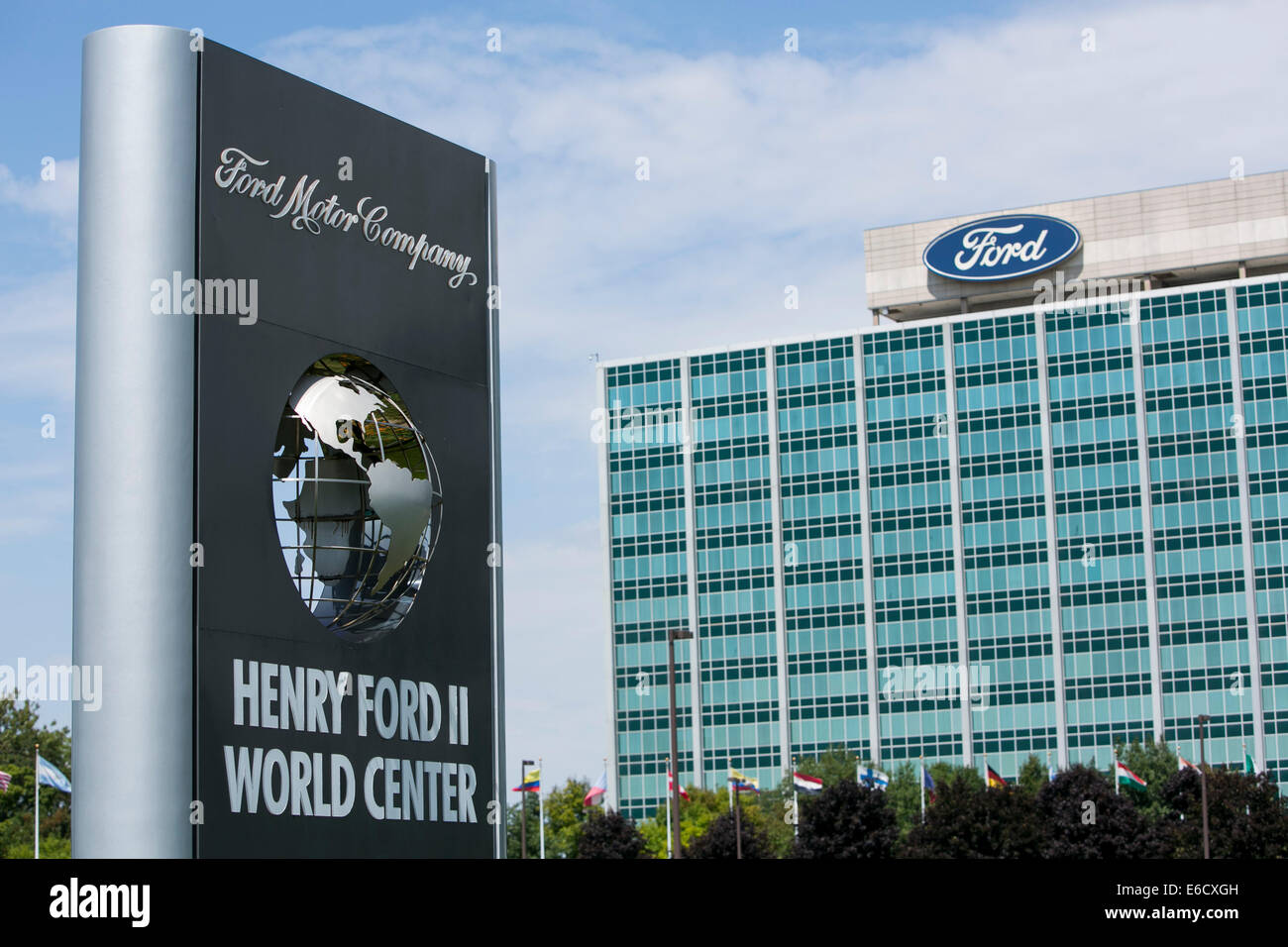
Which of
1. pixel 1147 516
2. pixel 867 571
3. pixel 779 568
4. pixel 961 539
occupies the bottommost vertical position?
pixel 867 571

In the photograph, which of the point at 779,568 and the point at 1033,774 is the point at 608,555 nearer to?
the point at 779,568

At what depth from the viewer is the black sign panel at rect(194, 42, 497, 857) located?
1691cm

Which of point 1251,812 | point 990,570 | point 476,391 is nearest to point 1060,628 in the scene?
point 990,570

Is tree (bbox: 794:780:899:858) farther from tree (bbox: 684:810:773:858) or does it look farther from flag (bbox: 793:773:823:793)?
flag (bbox: 793:773:823:793)

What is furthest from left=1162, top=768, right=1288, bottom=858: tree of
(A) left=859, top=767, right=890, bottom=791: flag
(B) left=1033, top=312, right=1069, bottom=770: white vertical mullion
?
(B) left=1033, top=312, right=1069, bottom=770: white vertical mullion

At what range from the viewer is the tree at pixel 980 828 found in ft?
230

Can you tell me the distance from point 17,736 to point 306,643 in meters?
83.8

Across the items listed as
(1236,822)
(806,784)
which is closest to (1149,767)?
(806,784)

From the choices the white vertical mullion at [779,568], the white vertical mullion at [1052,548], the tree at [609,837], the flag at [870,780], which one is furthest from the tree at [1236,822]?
the white vertical mullion at [779,568]

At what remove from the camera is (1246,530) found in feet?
371

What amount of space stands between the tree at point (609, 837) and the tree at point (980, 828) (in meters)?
15.0

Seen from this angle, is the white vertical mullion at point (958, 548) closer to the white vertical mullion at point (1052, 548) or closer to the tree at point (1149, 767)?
the white vertical mullion at point (1052, 548)

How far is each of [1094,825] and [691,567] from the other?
61.0 metres

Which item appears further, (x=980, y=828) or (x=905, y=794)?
(x=905, y=794)
